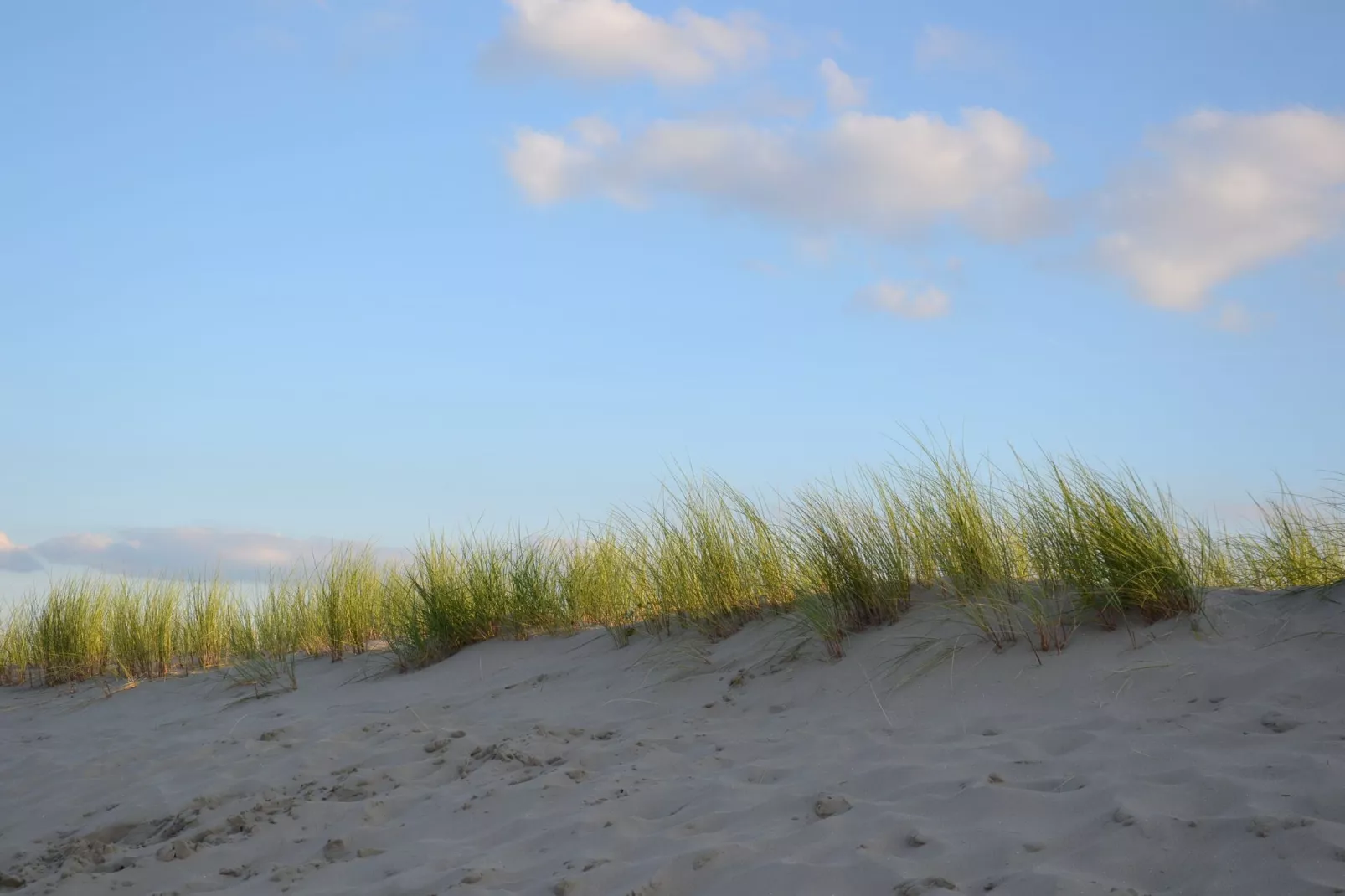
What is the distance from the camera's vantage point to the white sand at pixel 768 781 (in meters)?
2.77

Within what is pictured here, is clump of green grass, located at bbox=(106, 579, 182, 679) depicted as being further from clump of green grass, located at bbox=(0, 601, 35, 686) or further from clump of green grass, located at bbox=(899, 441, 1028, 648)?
clump of green grass, located at bbox=(899, 441, 1028, 648)

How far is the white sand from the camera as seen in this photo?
277cm

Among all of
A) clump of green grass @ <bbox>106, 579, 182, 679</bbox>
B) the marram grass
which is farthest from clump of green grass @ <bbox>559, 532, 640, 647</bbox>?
clump of green grass @ <bbox>106, 579, 182, 679</bbox>

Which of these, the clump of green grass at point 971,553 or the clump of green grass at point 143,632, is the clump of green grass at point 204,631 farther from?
the clump of green grass at point 971,553

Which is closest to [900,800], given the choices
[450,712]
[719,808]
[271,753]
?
[719,808]

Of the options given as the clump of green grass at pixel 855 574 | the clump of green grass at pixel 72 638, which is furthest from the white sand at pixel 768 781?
the clump of green grass at pixel 72 638

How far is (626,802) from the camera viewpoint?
366 centimetres

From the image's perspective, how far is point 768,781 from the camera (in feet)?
12.1

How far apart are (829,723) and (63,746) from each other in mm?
4886

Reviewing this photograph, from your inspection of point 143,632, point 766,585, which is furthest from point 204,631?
point 766,585

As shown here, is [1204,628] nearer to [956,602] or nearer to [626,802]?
[956,602]

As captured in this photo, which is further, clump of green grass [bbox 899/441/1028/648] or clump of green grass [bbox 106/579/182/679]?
clump of green grass [bbox 106/579/182/679]

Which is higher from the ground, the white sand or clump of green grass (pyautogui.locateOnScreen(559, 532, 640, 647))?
clump of green grass (pyautogui.locateOnScreen(559, 532, 640, 647))

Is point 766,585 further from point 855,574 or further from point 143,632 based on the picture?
point 143,632
